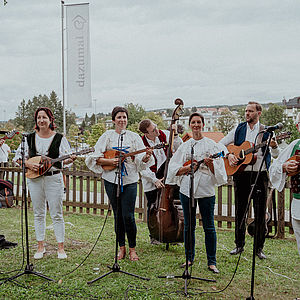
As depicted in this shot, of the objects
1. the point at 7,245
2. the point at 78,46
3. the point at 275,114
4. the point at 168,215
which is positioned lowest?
the point at 7,245

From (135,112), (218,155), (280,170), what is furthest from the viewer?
(135,112)

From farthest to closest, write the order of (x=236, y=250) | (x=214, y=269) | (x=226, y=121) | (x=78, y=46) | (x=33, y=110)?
(x=33, y=110), (x=226, y=121), (x=78, y=46), (x=236, y=250), (x=214, y=269)

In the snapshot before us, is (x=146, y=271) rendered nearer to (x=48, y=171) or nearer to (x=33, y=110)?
(x=48, y=171)

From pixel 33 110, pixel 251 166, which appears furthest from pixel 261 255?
pixel 33 110

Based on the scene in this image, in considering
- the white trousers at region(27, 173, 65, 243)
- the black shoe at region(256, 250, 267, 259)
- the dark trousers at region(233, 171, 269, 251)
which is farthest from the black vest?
the black shoe at region(256, 250, 267, 259)

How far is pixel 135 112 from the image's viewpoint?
4309 centimetres

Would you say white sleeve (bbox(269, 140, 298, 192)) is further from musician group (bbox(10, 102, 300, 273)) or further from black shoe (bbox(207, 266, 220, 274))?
black shoe (bbox(207, 266, 220, 274))

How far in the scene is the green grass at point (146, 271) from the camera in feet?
11.6

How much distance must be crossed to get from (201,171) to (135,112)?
3941cm

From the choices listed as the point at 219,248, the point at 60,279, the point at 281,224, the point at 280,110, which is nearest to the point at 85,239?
the point at 60,279

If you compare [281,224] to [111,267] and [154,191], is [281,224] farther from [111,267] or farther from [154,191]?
[111,267]

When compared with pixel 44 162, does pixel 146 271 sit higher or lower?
lower

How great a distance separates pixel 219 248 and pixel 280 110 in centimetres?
3304

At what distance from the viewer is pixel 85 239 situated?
5.79 meters
